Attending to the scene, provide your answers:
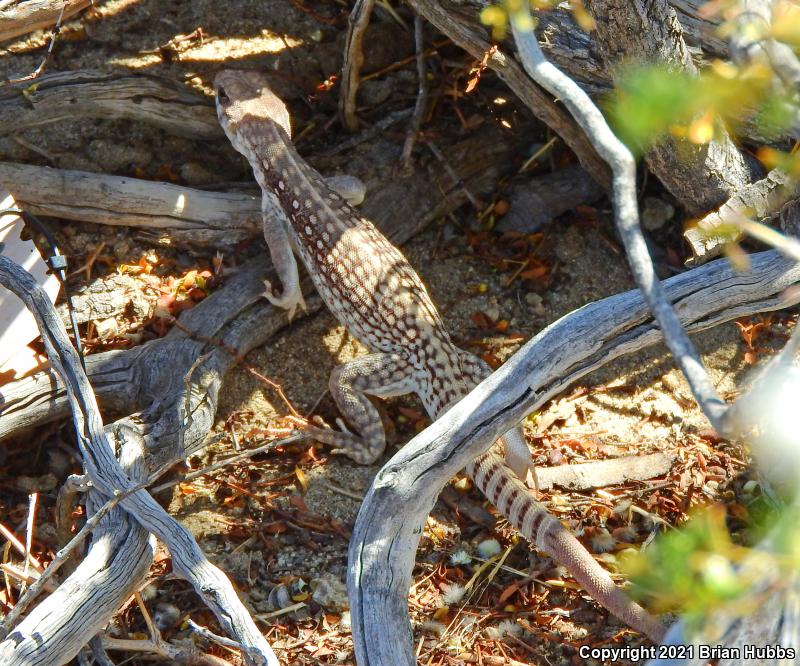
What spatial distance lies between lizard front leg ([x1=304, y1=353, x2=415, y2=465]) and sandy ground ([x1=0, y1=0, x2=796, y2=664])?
11 centimetres

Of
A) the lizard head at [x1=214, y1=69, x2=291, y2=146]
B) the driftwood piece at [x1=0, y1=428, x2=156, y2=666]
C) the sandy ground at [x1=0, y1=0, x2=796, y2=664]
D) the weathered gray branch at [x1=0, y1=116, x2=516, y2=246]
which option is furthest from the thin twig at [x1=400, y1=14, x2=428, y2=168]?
the driftwood piece at [x1=0, y1=428, x2=156, y2=666]

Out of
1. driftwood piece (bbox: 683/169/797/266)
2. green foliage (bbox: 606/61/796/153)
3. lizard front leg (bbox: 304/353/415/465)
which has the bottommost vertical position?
lizard front leg (bbox: 304/353/415/465)

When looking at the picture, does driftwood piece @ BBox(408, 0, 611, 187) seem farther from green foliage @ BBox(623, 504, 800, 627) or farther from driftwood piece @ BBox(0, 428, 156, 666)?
green foliage @ BBox(623, 504, 800, 627)

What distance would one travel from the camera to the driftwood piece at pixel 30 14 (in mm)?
3984

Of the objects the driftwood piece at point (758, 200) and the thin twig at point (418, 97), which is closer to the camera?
the driftwood piece at point (758, 200)

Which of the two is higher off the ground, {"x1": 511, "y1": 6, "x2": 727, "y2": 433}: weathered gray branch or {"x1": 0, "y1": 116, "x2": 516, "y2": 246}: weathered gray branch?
{"x1": 511, "y1": 6, "x2": 727, "y2": 433}: weathered gray branch

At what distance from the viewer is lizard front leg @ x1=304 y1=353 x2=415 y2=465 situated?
4129 mm

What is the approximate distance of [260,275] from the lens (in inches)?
179

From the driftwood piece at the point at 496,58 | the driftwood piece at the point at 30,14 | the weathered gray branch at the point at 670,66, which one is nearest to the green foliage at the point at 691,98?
the weathered gray branch at the point at 670,66

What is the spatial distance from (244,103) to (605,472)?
2868 millimetres

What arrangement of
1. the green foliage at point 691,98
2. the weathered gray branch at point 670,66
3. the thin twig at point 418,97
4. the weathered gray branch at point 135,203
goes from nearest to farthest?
1. the green foliage at point 691,98
2. the weathered gray branch at point 670,66
3. the weathered gray branch at point 135,203
4. the thin twig at point 418,97

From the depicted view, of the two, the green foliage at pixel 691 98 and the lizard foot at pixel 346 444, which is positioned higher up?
the green foliage at pixel 691 98

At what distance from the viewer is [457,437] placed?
2824 mm

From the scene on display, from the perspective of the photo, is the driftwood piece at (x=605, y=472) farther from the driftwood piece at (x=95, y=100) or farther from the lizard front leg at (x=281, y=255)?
the driftwood piece at (x=95, y=100)
